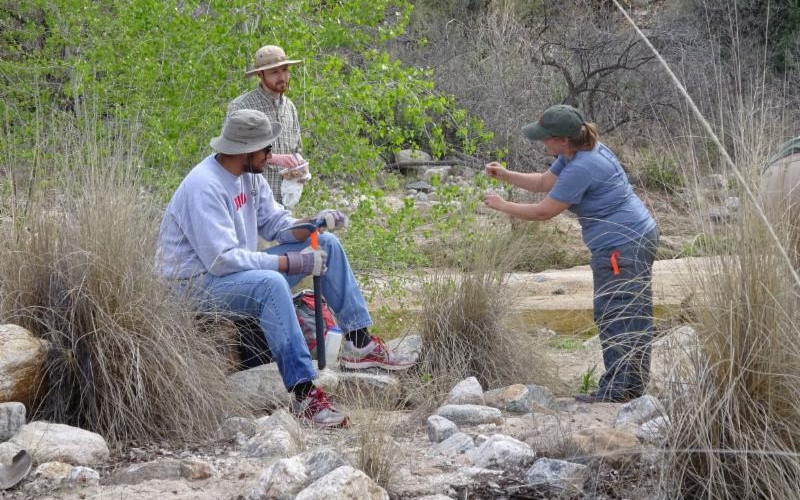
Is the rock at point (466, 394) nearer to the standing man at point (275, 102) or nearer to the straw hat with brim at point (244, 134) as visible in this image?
the straw hat with brim at point (244, 134)

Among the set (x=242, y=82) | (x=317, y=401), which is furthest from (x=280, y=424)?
(x=242, y=82)

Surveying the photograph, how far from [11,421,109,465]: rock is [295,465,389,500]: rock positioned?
0.96m

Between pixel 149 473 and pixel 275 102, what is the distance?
118 inches

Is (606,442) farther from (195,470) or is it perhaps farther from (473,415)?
(195,470)

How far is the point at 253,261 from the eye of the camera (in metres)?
4.55

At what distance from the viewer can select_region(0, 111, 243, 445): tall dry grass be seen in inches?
152

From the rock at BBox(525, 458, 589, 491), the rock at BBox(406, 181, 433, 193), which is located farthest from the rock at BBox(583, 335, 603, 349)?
the rock at BBox(406, 181, 433, 193)

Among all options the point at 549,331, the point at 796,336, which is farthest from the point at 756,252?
the point at 549,331

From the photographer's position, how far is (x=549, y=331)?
6699 mm

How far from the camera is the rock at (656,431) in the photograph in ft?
10.4

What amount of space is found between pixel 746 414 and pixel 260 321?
6.83 ft

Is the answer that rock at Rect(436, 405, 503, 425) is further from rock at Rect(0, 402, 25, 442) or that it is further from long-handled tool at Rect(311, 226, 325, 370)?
rock at Rect(0, 402, 25, 442)

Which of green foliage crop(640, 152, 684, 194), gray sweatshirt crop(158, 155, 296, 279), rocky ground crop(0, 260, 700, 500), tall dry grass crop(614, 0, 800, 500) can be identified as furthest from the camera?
green foliage crop(640, 152, 684, 194)

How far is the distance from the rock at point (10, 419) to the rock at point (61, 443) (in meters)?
0.02
